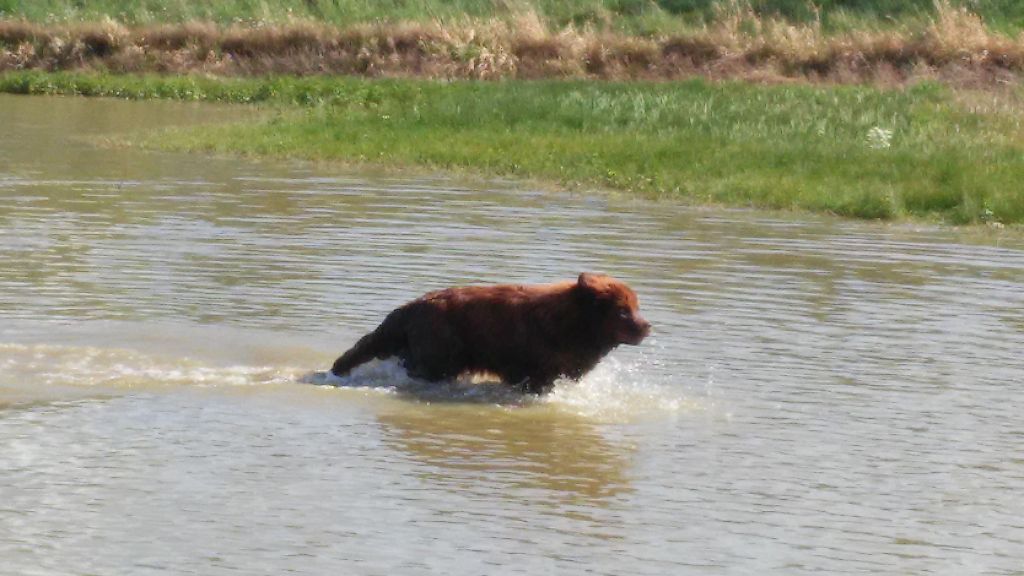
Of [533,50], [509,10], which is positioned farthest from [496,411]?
[509,10]

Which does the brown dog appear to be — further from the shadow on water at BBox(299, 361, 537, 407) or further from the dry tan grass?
the dry tan grass

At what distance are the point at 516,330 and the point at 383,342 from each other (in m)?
0.92

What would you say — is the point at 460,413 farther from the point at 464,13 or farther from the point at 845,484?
the point at 464,13

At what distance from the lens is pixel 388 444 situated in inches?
394

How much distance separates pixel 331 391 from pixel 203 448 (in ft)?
5.86

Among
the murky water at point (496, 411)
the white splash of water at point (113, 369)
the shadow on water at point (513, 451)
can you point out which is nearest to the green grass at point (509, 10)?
the murky water at point (496, 411)

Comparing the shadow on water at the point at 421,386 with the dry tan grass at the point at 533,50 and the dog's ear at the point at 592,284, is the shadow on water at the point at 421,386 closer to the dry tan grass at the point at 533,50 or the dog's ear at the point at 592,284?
the dog's ear at the point at 592,284

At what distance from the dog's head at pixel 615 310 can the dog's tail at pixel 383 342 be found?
4.09 ft

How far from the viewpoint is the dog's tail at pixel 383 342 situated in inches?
447

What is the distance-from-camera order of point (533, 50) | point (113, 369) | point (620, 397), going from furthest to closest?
point (533, 50)
point (113, 369)
point (620, 397)

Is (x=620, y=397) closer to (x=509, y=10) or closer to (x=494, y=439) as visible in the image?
(x=494, y=439)

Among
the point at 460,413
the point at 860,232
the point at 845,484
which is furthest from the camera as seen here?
the point at 860,232

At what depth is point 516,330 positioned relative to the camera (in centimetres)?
1103

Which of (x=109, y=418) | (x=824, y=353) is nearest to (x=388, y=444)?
(x=109, y=418)
